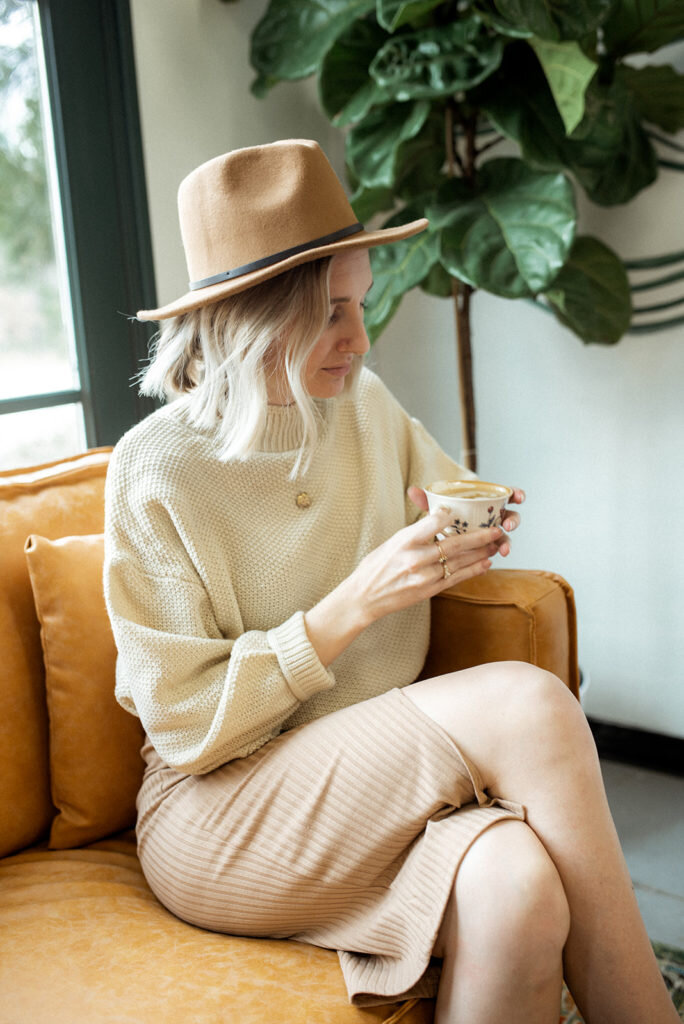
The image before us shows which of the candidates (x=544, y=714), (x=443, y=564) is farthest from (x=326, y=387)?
(x=544, y=714)

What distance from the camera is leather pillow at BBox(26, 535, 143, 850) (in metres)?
Answer: 1.25

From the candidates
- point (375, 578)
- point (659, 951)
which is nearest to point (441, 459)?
point (375, 578)

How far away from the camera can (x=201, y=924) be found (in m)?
1.12

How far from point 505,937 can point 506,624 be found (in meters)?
0.48

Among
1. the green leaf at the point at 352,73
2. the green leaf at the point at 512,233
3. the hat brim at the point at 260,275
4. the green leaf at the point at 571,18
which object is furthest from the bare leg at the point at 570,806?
the green leaf at the point at 352,73

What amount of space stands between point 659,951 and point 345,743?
0.88 metres

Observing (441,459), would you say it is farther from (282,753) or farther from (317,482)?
(282,753)

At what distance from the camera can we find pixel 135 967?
101 centimetres

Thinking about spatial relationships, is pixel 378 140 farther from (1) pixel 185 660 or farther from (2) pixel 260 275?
(1) pixel 185 660

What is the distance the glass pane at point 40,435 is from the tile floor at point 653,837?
1442mm

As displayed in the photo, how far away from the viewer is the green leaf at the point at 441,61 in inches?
63.6

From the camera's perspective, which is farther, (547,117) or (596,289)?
(596,289)

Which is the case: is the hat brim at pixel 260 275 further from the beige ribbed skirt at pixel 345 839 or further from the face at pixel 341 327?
the beige ribbed skirt at pixel 345 839

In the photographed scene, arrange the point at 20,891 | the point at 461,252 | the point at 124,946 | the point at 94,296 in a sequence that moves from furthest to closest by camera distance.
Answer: the point at 94,296 → the point at 461,252 → the point at 20,891 → the point at 124,946
